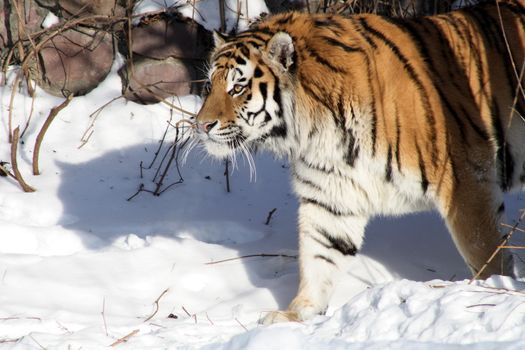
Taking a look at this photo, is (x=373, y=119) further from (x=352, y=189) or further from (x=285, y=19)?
(x=285, y=19)

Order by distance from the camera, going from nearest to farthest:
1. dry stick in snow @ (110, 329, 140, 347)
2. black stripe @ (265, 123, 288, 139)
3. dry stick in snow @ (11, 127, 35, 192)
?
dry stick in snow @ (110, 329, 140, 347) < black stripe @ (265, 123, 288, 139) < dry stick in snow @ (11, 127, 35, 192)

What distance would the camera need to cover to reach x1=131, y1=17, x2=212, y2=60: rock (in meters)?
5.52

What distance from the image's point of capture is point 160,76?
5.54 meters

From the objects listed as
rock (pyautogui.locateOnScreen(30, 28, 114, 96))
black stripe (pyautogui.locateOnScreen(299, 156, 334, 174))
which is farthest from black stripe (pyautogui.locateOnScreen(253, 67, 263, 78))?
rock (pyautogui.locateOnScreen(30, 28, 114, 96))

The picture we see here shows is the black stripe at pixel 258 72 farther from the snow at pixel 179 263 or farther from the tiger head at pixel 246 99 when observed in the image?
the snow at pixel 179 263

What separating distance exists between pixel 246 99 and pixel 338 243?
74cm

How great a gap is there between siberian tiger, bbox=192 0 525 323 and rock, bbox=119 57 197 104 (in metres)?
1.79

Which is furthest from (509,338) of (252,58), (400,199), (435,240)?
(435,240)

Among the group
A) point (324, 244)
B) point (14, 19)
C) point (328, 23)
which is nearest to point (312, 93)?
point (328, 23)

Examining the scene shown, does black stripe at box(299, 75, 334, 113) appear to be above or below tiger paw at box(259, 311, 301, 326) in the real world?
above

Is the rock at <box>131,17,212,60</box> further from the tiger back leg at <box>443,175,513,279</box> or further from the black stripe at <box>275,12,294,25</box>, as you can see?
the tiger back leg at <box>443,175,513,279</box>

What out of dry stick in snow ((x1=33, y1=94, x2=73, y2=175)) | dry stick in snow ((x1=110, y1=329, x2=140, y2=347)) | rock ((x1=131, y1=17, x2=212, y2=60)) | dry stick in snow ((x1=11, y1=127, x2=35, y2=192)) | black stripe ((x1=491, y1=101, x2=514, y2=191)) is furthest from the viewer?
rock ((x1=131, y1=17, x2=212, y2=60))

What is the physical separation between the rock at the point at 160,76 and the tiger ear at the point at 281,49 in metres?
2.07

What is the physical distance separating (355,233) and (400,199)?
0.31 meters
